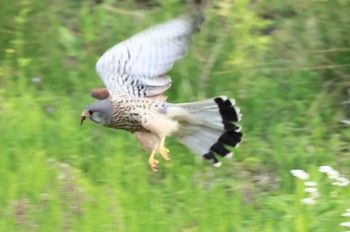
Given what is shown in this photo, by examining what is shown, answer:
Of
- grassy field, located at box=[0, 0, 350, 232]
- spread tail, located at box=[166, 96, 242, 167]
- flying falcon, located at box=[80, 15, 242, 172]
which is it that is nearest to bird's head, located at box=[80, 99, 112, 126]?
flying falcon, located at box=[80, 15, 242, 172]

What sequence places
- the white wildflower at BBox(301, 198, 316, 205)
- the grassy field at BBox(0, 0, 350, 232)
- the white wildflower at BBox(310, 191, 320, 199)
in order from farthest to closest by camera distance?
the grassy field at BBox(0, 0, 350, 232) → the white wildflower at BBox(310, 191, 320, 199) → the white wildflower at BBox(301, 198, 316, 205)

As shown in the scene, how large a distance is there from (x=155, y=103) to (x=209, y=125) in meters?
0.32

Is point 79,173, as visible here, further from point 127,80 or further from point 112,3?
point 112,3

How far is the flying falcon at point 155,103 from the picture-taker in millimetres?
Result: 5336

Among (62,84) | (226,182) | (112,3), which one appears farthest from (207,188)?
(112,3)

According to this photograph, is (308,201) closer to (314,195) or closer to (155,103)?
(314,195)

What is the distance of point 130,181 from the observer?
6035mm

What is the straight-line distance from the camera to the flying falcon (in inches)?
210

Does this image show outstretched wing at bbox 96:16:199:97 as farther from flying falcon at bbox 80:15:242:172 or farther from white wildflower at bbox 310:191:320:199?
white wildflower at bbox 310:191:320:199

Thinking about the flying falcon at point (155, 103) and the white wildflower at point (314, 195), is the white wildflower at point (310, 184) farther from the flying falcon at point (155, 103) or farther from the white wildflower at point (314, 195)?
the flying falcon at point (155, 103)

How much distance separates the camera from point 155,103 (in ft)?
17.9

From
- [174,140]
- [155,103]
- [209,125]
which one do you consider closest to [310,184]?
Result: [209,125]

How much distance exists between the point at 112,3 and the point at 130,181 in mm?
2547

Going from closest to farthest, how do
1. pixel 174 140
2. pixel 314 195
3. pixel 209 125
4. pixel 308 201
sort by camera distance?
pixel 308 201, pixel 314 195, pixel 209 125, pixel 174 140
